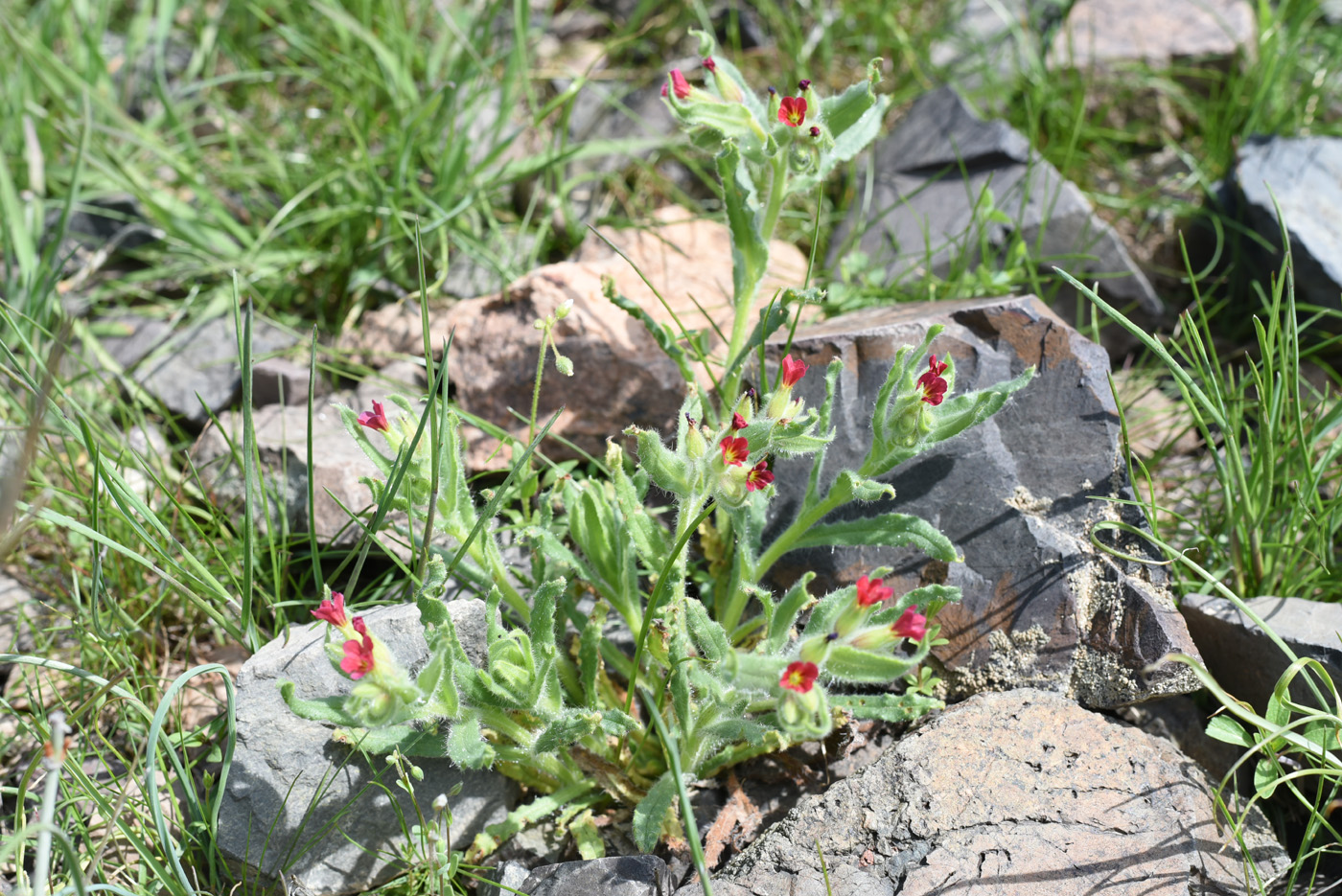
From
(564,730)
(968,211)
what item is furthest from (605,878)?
(968,211)

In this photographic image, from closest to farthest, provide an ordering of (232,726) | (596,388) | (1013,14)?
(232,726) → (596,388) → (1013,14)

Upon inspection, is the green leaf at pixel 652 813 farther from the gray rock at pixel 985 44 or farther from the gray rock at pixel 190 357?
the gray rock at pixel 985 44

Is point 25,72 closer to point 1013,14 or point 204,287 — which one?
point 204,287

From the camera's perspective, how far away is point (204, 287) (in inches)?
176

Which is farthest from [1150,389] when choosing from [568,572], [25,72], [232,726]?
[25,72]

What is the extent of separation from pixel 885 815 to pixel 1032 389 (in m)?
1.37

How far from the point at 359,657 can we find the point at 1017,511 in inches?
73.9

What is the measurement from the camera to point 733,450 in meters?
2.44

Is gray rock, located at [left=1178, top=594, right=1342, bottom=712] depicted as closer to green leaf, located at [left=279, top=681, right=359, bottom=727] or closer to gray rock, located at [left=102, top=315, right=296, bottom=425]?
green leaf, located at [left=279, top=681, right=359, bottom=727]

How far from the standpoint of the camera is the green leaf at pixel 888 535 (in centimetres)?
265

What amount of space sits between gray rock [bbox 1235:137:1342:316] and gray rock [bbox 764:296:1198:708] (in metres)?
1.30

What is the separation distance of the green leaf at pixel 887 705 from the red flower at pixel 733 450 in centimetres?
67

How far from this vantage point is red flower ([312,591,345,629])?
2.18 m

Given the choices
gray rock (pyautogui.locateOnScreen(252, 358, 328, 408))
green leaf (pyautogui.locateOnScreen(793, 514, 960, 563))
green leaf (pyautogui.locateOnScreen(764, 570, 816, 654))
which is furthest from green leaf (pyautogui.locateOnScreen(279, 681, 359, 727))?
gray rock (pyautogui.locateOnScreen(252, 358, 328, 408))
